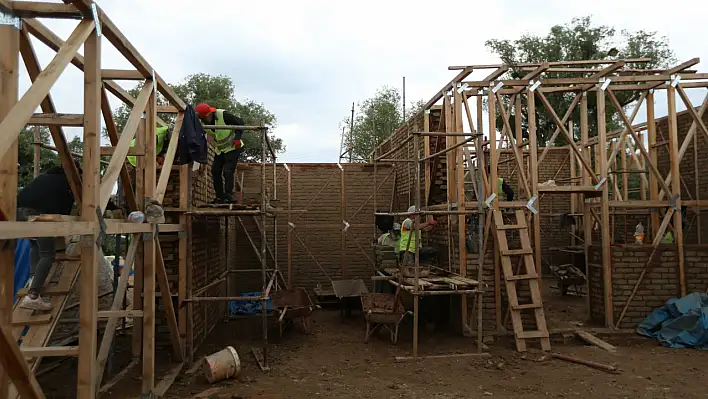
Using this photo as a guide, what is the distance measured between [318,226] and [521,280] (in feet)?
19.2

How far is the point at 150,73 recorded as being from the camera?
5.41 meters

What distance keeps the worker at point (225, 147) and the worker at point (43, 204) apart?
2.61 metres

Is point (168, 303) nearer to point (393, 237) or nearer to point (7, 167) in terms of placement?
point (7, 167)

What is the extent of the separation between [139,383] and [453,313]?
17.3 ft

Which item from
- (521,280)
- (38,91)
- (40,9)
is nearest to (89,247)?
(38,91)

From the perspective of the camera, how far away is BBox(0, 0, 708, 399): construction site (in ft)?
11.9

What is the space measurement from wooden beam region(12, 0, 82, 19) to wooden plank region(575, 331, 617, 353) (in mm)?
8192

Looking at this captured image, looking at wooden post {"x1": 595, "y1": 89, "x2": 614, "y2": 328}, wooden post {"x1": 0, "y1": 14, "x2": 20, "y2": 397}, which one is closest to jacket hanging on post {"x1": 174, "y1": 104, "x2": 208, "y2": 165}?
wooden post {"x1": 0, "y1": 14, "x2": 20, "y2": 397}

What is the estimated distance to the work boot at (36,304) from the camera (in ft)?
14.5

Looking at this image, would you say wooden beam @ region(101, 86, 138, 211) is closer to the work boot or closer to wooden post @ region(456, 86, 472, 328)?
the work boot

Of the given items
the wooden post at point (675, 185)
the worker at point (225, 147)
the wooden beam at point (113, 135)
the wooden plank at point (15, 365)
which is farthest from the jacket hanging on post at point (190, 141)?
the wooden post at point (675, 185)

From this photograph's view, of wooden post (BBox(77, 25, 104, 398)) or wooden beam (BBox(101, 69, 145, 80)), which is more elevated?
wooden beam (BBox(101, 69, 145, 80))

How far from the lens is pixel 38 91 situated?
9.59 ft

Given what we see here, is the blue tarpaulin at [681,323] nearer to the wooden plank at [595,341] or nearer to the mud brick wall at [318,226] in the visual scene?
the wooden plank at [595,341]
